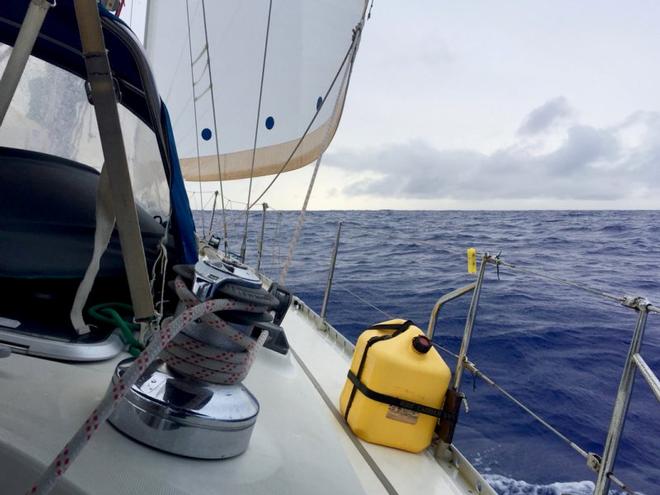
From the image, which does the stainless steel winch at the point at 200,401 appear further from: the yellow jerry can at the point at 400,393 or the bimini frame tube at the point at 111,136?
the yellow jerry can at the point at 400,393

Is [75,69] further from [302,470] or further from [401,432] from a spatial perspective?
[401,432]

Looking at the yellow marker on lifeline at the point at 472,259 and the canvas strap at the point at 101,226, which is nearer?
the canvas strap at the point at 101,226

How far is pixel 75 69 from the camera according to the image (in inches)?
50.1

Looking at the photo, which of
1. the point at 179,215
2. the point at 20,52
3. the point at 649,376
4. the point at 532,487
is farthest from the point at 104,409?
the point at 532,487

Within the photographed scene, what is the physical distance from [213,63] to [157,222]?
108 cm

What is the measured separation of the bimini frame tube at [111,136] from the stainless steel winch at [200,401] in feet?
0.32

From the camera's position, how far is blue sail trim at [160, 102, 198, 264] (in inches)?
41.8

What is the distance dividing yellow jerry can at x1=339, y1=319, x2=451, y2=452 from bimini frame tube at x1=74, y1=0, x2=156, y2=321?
1.07 metres

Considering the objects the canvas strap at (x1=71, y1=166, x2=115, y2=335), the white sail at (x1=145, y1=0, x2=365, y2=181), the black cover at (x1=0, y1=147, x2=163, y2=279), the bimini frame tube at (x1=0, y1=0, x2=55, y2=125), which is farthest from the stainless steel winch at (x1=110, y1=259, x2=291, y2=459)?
the white sail at (x1=145, y1=0, x2=365, y2=181)

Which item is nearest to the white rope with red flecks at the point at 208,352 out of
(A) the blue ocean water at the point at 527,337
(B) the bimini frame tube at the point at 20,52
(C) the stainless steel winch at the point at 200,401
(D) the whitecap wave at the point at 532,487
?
(C) the stainless steel winch at the point at 200,401

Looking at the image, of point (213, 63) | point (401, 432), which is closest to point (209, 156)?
point (213, 63)

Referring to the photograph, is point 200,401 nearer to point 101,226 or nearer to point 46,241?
point 101,226

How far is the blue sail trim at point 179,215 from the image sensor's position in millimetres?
1062

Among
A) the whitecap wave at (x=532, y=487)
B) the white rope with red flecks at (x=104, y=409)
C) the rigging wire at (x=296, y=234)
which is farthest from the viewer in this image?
the whitecap wave at (x=532, y=487)
